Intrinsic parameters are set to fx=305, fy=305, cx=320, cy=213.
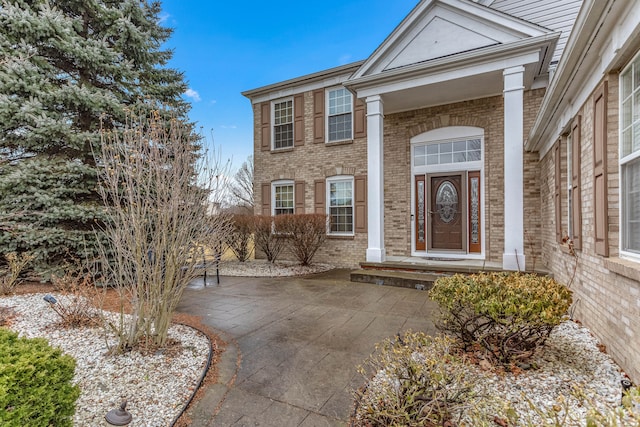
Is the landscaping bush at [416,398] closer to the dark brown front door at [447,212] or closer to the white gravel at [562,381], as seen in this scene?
the white gravel at [562,381]

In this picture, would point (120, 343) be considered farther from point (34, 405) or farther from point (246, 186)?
point (246, 186)

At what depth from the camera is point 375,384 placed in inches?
90.4

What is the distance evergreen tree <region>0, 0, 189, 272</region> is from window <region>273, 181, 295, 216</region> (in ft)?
14.7

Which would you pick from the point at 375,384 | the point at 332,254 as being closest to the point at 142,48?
the point at 332,254

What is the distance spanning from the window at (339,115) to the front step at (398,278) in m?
4.25

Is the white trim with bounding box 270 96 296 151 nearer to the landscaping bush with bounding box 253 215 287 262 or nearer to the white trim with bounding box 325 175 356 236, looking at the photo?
the white trim with bounding box 325 175 356 236

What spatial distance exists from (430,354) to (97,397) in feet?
8.47

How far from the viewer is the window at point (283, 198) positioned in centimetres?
994

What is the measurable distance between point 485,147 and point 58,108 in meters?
9.26

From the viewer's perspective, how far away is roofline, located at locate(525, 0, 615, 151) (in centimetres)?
251

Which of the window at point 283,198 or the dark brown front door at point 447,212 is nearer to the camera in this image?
the dark brown front door at point 447,212

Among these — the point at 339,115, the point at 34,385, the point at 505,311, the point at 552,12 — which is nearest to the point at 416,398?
the point at 505,311

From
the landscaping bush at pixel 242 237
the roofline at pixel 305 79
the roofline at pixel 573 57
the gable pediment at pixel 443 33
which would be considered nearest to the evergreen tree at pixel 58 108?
the landscaping bush at pixel 242 237

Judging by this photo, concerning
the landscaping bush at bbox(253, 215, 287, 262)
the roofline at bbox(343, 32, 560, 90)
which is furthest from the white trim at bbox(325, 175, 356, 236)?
the roofline at bbox(343, 32, 560, 90)
